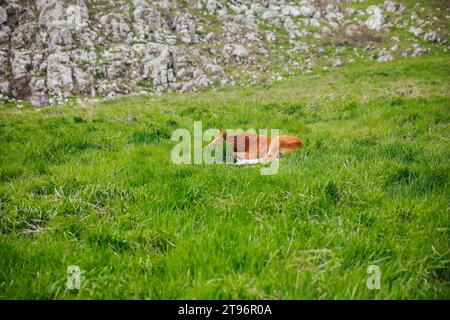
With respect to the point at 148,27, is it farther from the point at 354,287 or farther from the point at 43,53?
the point at 354,287

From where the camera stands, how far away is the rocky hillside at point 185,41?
3067 cm

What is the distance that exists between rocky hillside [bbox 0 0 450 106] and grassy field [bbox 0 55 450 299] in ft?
80.0

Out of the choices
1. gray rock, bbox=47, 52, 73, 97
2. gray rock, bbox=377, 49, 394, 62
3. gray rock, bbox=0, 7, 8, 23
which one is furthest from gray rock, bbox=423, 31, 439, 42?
gray rock, bbox=0, 7, 8, 23

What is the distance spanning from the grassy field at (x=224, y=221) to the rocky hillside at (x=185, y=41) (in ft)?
80.0

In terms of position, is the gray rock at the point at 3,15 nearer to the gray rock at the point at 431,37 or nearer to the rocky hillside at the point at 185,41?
the rocky hillside at the point at 185,41

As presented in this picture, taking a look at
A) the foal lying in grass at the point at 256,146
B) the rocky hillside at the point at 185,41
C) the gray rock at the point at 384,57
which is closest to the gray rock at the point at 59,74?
the rocky hillside at the point at 185,41

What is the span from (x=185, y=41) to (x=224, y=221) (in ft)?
127

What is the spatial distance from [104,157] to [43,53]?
32040 millimetres

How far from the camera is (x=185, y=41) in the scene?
39.0 metres

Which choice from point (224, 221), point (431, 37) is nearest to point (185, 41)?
point (431, 37)

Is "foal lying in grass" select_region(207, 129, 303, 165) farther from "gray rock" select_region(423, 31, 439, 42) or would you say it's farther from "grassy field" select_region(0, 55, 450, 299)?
"gray rock" select_region(423, 31, 439, 42)

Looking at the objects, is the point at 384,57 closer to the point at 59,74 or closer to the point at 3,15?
the point at 59,74

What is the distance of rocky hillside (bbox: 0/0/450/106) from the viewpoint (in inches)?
1208

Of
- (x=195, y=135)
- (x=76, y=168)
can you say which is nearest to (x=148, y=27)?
(x=195, y=135)
